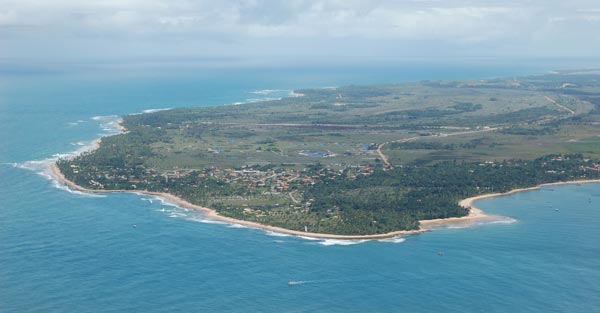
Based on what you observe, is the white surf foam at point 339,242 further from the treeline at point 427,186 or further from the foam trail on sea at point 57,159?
the foam trail on sea at point 57,159

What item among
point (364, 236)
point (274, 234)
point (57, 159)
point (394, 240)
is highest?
point (57, 159)

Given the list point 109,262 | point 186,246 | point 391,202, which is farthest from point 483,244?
point 109,262

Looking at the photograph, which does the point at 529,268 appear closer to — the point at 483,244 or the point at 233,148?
the point at 483,244

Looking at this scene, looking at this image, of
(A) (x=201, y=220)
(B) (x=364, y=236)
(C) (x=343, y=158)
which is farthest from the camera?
(C) (x=343, y=158)

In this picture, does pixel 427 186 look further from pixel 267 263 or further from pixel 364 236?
pixel 267 263

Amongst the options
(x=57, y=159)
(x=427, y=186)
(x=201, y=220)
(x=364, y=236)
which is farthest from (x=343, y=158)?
(x=57, y=159)

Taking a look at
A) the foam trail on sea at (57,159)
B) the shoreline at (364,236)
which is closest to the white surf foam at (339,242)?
the shoreline at (364,236)
